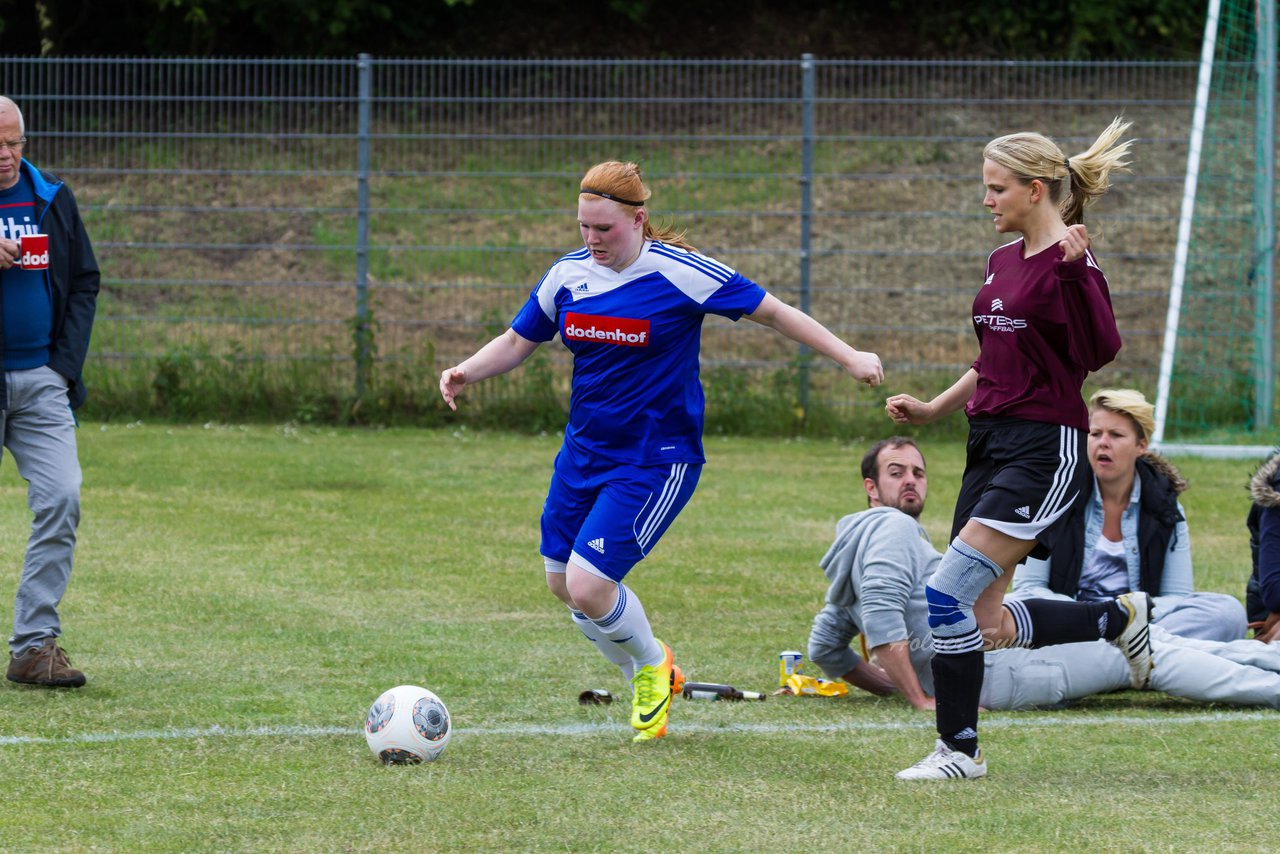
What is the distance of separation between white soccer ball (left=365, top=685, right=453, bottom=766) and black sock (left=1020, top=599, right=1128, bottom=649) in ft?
6.74

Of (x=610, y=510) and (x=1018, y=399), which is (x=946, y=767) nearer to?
(x=1018, y=399)

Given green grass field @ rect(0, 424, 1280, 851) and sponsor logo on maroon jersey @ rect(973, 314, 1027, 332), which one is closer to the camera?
green grass field @ rect(0, 424, 1280, 851)

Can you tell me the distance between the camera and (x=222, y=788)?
509cm

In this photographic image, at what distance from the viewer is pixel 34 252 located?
6574 millimetres

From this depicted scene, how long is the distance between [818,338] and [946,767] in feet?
4.79

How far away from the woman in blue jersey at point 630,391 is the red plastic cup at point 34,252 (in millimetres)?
1735

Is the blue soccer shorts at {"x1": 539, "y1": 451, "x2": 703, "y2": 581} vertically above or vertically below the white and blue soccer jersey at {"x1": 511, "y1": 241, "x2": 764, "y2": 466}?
below

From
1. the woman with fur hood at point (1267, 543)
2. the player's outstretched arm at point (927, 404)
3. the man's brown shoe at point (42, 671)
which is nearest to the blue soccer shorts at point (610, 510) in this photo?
the player's outstretched arm at point (927, 404)

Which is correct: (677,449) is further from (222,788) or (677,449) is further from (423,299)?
(423,299)

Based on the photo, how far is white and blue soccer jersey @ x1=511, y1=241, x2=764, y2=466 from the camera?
19.3ft

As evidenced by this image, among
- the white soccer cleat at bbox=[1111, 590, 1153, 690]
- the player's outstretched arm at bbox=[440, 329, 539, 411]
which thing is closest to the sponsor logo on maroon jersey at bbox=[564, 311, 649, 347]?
the player's outstretched arm at bbox=[440, 329, 539, 411]

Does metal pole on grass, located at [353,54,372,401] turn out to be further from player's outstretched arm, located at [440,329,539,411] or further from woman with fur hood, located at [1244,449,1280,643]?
woman with fur hood, located at [1244,449,1280,643]

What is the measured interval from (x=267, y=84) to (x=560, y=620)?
26.7 feet

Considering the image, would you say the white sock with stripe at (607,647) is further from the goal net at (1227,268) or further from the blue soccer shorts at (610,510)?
the goal net at (1227,268)
